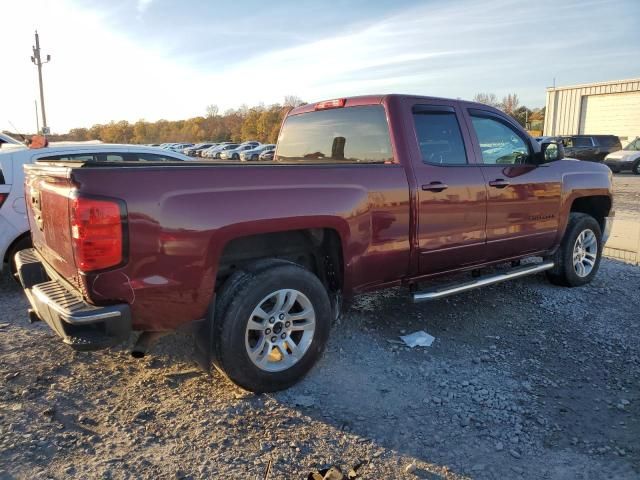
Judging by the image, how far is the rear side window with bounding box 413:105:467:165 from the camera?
13.9ft

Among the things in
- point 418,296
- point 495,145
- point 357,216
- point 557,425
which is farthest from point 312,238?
point 495,145

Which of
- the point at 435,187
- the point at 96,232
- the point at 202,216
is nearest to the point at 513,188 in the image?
the point at 435,187

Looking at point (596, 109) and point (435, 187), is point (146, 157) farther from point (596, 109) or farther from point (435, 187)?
point (596, 109)

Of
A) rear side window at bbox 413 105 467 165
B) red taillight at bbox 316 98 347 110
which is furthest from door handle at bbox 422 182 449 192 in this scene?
red taillight at bbox 316 98 347 110

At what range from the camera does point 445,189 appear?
164 inches

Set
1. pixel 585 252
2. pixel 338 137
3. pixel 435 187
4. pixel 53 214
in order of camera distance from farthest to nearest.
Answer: pixel 585 252, pixel 338 137, pixel 435 187, pixel 53 214

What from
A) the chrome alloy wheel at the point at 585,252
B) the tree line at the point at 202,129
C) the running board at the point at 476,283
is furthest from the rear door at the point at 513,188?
the tree line at the point at 202,129

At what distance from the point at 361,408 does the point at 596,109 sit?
3538 centimetres

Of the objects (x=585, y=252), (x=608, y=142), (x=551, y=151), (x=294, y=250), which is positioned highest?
(x=551, y=151)

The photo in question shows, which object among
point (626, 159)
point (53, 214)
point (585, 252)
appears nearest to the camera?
point (53, 214)

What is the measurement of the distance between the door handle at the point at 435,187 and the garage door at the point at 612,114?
3238 cm

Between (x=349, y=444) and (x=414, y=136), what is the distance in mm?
2418

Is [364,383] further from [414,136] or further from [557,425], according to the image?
[414,136]

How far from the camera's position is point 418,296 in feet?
13.4
